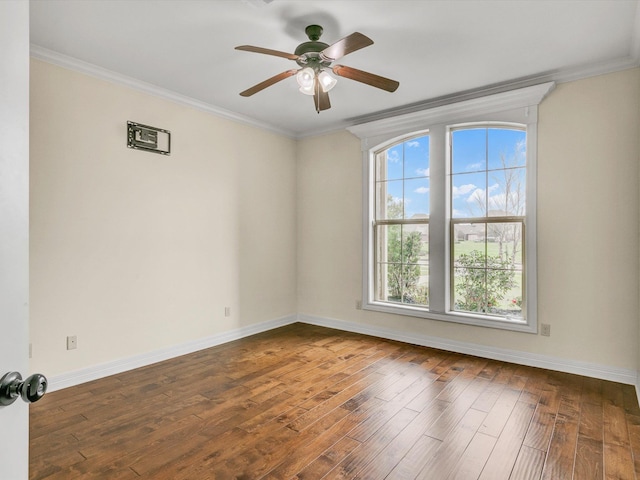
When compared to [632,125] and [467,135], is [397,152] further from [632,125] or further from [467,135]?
[632,125]

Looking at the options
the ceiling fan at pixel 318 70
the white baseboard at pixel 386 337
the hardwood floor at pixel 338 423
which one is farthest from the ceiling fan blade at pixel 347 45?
the white baseboard at pixel 386 337

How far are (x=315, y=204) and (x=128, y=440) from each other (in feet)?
11.7

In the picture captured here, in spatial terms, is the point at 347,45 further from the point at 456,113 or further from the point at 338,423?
the point at 338,423

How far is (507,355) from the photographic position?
3.61 metres

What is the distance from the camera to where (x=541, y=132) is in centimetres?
346

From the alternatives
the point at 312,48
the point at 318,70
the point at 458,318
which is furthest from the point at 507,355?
the point at 312,48

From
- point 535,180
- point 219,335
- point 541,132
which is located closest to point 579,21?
point 541,132

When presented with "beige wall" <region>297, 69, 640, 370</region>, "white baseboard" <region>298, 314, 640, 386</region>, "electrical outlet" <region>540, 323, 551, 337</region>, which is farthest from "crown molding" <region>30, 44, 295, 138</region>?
"electrical outlet" <region>540, 323, 551, 337</region>

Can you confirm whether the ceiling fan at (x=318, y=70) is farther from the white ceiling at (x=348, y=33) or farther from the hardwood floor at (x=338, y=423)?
the hardwood floor at (x=338, y=423)

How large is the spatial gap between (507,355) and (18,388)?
12.8ft

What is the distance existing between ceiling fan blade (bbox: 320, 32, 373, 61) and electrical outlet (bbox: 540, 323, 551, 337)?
300 centimetres

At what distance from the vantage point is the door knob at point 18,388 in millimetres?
726

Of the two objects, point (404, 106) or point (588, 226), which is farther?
point (404, 106)

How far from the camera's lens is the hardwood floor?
197 cm
